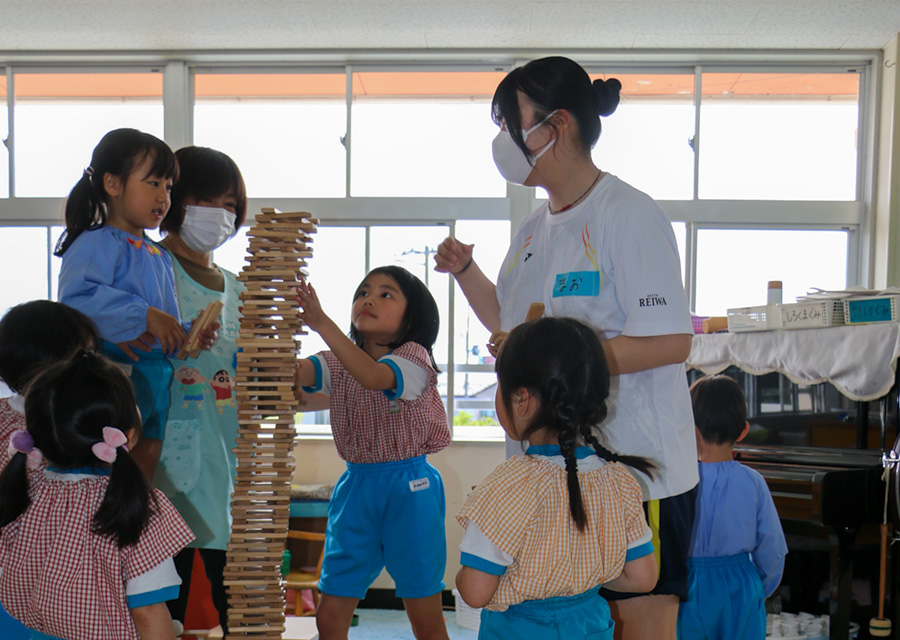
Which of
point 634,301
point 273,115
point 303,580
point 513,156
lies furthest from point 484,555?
point 273,115

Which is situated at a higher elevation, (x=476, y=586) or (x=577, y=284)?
(x=577, y=284)

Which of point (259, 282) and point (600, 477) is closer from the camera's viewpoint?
point (600, 477)

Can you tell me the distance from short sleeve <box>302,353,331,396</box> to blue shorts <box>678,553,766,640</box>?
1.30 metres

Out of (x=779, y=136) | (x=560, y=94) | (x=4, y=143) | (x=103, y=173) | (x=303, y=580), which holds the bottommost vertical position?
(x=303, y=580)

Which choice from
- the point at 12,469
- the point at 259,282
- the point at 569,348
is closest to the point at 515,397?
the point at 569,348

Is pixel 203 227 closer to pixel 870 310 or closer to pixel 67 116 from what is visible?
pixel 870 310

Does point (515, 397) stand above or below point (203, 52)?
below

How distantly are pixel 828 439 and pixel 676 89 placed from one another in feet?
7.87

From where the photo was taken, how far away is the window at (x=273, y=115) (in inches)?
194

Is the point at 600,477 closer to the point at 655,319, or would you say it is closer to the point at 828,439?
the point at 655,319

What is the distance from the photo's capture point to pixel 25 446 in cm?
147

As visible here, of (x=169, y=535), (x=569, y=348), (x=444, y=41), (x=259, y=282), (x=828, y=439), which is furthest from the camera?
(x=444, y=41)

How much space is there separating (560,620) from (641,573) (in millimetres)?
180

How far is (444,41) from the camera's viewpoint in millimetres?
4617
